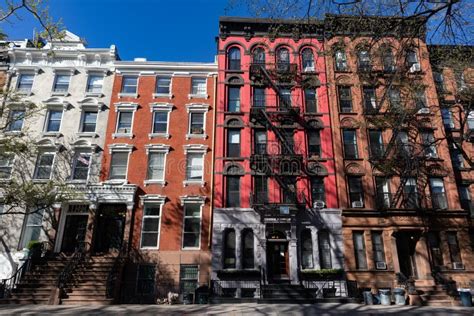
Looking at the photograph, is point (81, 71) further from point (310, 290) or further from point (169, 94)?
point (310, 290)

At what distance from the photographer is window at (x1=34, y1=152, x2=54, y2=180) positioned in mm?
19891

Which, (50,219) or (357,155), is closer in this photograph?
(50,219)

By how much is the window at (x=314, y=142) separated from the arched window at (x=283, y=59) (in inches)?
200

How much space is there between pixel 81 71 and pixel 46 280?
47.1 ft

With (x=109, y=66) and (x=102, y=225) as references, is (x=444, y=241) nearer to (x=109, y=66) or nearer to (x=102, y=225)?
(x=102, y=225)

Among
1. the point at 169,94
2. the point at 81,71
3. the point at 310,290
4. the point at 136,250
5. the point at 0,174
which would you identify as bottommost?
the point at 310,290

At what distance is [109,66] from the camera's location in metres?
22.9

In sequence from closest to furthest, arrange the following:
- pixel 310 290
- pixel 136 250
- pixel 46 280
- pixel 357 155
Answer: pixel 46 280 < pixel 310 290 < pixel 136 250 < pixel 357 155

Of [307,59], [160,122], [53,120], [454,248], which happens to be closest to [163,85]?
[160,122]

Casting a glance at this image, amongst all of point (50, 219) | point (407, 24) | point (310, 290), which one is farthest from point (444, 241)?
point (50, 219)

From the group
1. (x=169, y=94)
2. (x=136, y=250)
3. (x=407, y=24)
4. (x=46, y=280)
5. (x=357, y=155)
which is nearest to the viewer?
(x=407, y=24)

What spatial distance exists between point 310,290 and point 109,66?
20.1 meters

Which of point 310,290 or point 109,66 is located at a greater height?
point 109,66

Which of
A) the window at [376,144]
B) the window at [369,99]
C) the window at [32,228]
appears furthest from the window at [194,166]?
the window at [369,99]
